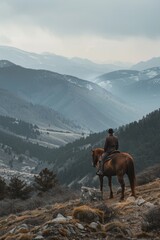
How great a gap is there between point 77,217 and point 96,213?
3.19 feet

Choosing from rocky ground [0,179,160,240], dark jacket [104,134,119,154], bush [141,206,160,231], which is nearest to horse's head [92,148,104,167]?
dark jacket [104,134,119,154]

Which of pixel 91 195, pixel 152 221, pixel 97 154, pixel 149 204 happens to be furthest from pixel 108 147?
pixel 152 221

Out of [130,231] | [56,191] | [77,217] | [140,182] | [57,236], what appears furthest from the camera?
[56,191]

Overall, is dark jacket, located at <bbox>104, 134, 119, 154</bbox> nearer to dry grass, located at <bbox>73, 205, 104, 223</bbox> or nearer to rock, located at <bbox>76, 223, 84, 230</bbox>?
dry grass, located at <bbox>73, 205, 104, 223</bbox>

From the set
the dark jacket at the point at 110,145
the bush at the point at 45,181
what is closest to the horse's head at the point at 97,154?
the dark jacket at the point at 110,145

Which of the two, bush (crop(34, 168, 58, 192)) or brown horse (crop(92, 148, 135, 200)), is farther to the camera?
bush (crop(34, 168, 58, 192))

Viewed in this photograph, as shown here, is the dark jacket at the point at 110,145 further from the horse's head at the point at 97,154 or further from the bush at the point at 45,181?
the bush at the point at 45,181

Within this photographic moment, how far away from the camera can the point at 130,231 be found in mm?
15492

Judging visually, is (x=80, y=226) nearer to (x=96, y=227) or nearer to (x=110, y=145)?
(x=96, y=227)

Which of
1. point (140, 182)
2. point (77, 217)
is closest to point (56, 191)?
point (140, 182)

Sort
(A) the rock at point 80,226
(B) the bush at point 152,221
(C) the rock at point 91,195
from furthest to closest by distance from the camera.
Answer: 1. (C) the rock at point 91,195
2. (B) the bush at point 152,221
3. (A) the rock at point 80,226

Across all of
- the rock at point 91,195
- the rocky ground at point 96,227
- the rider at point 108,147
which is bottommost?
the rocky ground at point 96,227

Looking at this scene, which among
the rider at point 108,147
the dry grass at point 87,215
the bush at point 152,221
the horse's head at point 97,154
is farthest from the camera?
the horse's head at point 97,154

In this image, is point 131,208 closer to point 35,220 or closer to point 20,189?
point 35,220
